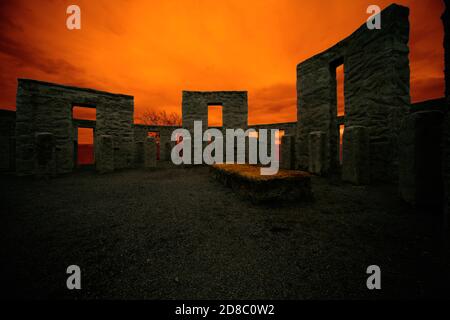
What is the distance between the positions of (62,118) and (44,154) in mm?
2301

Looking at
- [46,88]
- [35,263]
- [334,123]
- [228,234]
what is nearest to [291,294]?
[228,234]

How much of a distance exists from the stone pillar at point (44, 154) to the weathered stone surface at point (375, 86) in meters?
9.55

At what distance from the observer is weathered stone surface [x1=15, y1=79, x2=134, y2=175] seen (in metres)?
6.60

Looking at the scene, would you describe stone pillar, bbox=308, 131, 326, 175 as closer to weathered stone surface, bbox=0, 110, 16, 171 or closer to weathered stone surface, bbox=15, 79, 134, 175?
weathered stone surface, bbox=15, 79, 134, 175

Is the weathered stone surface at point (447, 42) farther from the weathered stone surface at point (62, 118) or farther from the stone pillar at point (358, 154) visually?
the weathered stone surface at point (62, 118)

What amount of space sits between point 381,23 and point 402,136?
150 inches

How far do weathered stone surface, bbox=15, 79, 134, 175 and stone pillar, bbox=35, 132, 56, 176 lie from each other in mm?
590

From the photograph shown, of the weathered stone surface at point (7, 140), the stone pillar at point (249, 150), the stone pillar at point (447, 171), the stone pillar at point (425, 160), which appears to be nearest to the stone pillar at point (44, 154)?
the weathered stone surface at point (7, 140)

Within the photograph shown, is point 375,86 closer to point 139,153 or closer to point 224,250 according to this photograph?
point 224,250

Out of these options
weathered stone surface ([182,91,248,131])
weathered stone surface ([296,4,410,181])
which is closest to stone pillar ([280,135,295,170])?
weathered stone surface ([296,4,410,181])

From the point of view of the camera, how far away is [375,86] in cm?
457

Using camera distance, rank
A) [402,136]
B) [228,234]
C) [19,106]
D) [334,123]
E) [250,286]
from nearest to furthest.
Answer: [250,286], [228,234], [402,136], [334,123], [19,106]

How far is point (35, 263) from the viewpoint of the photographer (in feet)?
4.79
